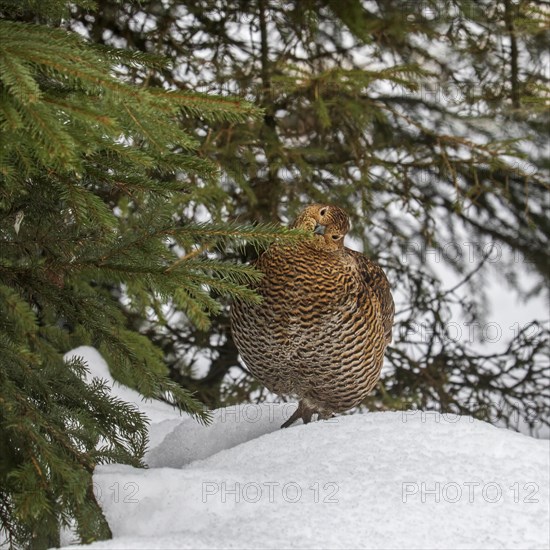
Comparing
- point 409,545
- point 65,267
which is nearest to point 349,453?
point 409,545

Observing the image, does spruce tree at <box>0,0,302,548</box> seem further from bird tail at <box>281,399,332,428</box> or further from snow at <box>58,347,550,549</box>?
bird tail at <box>281,399,332,428</box>

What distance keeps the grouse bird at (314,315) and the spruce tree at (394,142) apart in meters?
1.30

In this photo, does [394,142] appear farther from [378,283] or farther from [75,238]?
[75,238]

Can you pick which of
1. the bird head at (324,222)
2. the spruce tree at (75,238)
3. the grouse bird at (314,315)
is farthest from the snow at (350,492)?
the bird head at (324,222)

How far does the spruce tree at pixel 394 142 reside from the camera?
4.73 metres

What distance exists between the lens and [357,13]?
14.7 feet

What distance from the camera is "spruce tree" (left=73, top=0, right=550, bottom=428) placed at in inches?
186

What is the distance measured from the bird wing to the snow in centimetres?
75

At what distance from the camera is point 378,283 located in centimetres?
360

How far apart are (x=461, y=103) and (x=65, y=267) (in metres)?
3.41

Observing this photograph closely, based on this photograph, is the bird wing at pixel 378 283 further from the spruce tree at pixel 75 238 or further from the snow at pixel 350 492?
the spruce tree at pixel 75 238

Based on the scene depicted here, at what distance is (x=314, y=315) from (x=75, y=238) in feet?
3.26

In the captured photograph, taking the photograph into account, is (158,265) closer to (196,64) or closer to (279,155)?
(279,155)

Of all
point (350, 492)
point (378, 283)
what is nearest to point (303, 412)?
point (378, 283)
